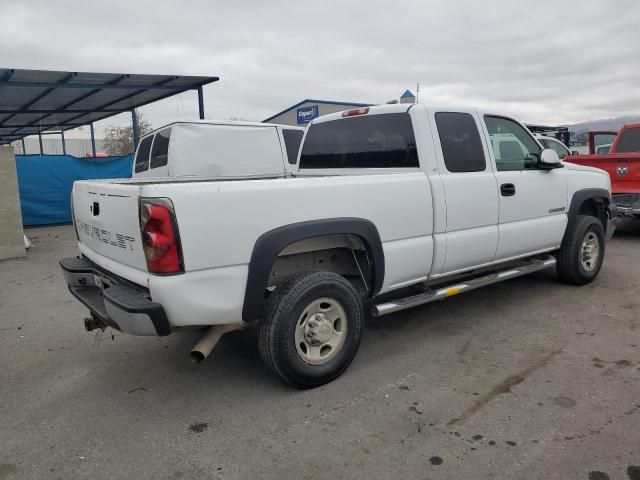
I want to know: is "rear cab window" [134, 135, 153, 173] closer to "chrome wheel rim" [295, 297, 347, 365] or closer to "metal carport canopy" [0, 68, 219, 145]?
"metal carport canopy" [0, 68, 219, 145]

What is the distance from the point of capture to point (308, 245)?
349 cm

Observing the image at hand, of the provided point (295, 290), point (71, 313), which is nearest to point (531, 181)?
point (295, 290)

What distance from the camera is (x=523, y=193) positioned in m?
4.66

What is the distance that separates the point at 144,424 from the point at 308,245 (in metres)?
1.55

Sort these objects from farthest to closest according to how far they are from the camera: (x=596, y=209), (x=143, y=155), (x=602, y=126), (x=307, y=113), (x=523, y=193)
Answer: (x=602, y=126), (x=307, y=113), (x=143, y=155), (x=596, y=209), (x=523, y=193)

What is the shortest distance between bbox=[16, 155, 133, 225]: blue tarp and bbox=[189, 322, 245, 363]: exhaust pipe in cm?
1123

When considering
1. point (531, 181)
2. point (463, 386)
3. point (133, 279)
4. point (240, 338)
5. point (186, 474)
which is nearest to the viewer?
point (186, 474)

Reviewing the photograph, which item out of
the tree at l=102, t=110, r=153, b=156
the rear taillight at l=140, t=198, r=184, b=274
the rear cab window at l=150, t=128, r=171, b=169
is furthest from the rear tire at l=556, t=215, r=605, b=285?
the tree at l=102, t=110, r=153, b=156

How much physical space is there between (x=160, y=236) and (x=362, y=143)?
225 centimetres

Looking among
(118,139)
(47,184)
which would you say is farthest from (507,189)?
(118,139)

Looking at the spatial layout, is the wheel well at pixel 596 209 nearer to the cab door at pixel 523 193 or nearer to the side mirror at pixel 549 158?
the cab door at pixel 523 193

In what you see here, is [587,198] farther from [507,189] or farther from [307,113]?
[307,113]

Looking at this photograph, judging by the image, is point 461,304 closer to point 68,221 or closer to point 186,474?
point 186,474

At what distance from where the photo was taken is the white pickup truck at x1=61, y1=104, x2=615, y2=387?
2.81 metres
